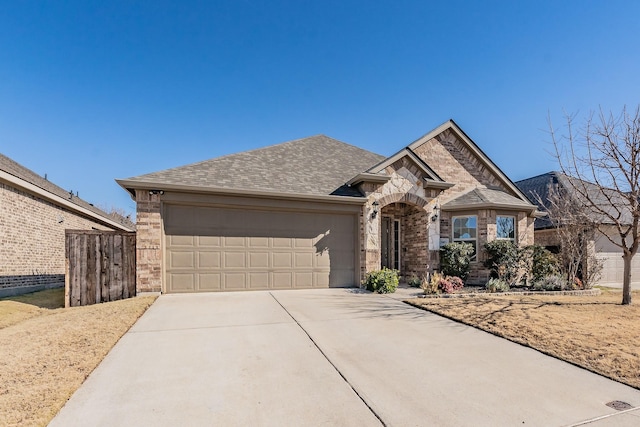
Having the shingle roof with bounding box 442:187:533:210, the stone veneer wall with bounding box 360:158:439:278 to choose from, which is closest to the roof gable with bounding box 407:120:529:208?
the shingle roof with bounding box 442:187:533:210

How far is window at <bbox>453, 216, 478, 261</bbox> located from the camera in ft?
38.0

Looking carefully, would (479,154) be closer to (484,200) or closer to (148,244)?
(484,200)

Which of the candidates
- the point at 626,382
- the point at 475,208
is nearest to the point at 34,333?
the point at 626,382

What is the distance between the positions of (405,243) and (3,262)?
13.7 metres

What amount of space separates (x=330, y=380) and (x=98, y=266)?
757cm

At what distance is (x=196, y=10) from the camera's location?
9844mm

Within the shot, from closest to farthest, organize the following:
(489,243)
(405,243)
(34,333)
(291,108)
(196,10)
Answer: (34,333) → (196,10) → (489,243) → (405,243) → (291,108)

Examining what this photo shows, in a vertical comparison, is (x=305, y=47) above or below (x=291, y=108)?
above

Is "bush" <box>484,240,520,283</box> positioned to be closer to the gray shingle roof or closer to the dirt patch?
the gray shingle roof

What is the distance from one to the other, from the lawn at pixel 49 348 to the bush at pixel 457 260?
32.1 ft

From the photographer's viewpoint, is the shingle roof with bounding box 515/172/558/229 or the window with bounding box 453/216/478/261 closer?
the window with bounding box 453/216/478/261

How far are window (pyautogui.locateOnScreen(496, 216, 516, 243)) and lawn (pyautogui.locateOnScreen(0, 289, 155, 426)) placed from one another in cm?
1224

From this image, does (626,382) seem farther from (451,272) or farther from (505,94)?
(505,94)

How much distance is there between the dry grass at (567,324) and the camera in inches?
170
